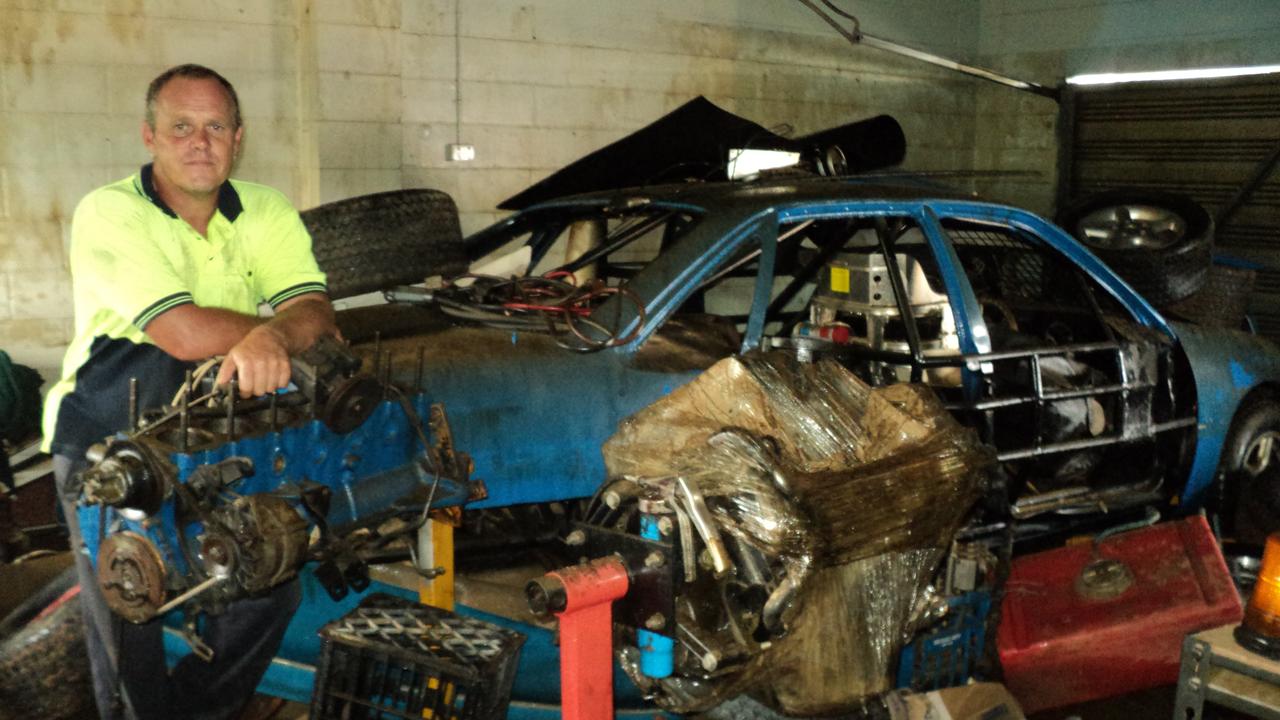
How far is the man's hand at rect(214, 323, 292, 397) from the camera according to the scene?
104 inches

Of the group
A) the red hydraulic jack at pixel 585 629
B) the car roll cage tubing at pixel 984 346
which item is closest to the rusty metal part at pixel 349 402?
the red hydraulic jack at pixel 585 629

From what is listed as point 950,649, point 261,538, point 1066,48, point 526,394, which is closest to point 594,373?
point 526,394

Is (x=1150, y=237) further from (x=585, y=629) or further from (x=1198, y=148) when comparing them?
(x=585, y=629)

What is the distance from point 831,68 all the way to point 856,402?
6.43 m

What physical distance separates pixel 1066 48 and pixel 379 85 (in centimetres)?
632

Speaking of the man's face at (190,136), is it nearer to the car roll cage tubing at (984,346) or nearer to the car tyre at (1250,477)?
the car roll cage tubing at (984,346)

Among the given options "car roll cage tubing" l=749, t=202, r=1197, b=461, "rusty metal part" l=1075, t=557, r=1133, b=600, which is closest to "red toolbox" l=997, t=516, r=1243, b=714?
"rusty metal part" l=1075, t=557, r=1133, b=600

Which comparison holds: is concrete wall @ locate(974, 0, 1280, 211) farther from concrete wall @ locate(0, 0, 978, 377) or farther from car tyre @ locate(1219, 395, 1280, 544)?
car tyre @ locate(1219, 395, 1280, 544)

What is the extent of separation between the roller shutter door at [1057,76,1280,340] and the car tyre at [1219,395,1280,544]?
4520mm

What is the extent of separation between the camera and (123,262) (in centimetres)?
280

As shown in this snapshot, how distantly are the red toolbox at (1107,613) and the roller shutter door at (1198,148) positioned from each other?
5.69m

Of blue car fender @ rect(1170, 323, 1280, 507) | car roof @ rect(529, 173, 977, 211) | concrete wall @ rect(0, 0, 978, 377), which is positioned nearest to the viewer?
car roof @ rect(529, 173, 977, 211)

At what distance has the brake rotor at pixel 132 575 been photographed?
2.42 meters

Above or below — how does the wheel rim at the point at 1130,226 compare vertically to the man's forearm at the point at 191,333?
above
